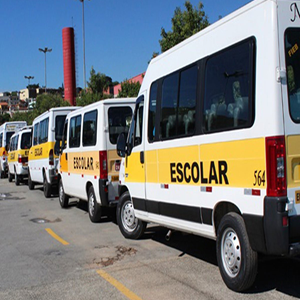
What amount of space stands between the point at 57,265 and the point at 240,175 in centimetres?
337

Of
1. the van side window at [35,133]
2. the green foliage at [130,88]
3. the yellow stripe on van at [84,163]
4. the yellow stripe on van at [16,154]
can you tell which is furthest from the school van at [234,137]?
the green foliage at [130,88]

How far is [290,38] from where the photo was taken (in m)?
4.55

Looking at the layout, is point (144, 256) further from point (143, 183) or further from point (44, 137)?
point (44, 137)

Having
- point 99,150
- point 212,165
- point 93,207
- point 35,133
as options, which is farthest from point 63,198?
point 212,165

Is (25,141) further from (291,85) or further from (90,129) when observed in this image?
(291,85)

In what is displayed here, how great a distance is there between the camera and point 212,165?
5410 millimetres

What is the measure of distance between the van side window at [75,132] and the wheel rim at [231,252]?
6273mm

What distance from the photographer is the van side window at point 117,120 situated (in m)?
9.27

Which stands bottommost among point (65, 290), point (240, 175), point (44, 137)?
point (65, 290)

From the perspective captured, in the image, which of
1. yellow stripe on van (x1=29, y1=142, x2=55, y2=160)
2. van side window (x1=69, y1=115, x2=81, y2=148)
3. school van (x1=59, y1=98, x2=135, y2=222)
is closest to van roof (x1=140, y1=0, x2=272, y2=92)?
school van (x1=59, y1=98, x2=135, y2=222)

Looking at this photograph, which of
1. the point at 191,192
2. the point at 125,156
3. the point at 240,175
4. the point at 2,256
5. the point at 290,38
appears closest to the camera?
the point at 290,38

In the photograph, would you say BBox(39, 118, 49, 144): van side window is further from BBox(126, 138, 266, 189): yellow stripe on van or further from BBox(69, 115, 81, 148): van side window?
BBox(126, 138, 266, 189): yellow stripe on van

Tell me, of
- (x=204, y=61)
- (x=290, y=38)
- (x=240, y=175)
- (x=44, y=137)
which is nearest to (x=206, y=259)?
(x=240, y=175)

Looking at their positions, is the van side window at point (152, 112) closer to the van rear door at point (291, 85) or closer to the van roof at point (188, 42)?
the van roof at point (188, 42)
